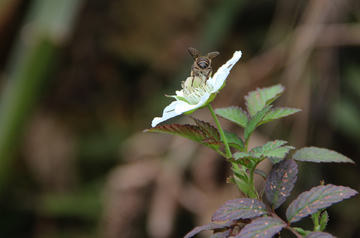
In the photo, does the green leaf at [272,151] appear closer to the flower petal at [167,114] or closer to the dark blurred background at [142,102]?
the flower petal at [167,114]

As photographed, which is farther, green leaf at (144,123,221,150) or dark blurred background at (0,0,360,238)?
dark blurred background at (0,0,360,238)

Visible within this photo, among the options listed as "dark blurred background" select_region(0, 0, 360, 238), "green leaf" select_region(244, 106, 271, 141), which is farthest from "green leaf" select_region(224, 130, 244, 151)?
"dark blurred background" select_region(0, 0, 360, 238)

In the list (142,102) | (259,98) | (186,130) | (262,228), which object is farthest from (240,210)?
(142,102)

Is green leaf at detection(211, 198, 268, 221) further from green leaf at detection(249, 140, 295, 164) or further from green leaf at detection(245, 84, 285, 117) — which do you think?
green leaf at detection(245, 84, 285, 117)

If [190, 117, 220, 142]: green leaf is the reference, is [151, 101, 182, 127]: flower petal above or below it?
above

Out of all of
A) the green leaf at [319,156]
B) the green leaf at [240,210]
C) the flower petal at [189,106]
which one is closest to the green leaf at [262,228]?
the green leaf at [240,210]

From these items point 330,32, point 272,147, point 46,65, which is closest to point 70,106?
point 46,65

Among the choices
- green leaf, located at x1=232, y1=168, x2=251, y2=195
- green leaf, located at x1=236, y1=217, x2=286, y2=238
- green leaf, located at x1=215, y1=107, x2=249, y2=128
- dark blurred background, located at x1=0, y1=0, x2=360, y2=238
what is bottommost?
green leaf, located at x1=236, y1=217, x2=286, y2=238

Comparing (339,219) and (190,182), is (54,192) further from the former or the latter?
(339,219)
